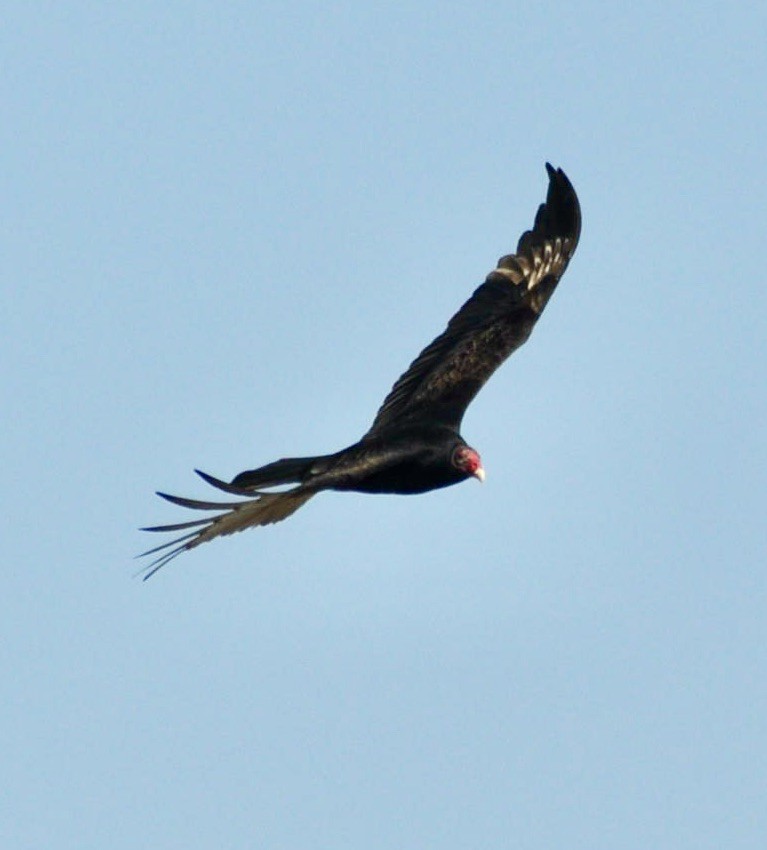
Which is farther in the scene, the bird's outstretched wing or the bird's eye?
the bird's outstretched wing

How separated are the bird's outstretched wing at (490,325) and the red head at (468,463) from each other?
30.2 inches

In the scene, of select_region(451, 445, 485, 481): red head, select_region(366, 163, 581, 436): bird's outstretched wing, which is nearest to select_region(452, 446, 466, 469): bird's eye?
select_region(451, 445, 485, 481): red head

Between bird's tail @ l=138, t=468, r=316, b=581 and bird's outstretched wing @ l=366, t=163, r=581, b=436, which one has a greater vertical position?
bird's outstretched wing @ l=366, t=163, r=581, b=436

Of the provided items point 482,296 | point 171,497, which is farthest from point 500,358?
point 171,497

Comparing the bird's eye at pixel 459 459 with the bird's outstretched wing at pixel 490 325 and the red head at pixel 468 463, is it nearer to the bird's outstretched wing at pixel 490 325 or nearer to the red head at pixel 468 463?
the red head at pixel 468 463

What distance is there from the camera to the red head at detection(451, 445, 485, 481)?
58.1ft

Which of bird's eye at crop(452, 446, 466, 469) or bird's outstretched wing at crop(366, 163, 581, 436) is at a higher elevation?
bird's outstretched wing at crop(366, 163, 581, 436)

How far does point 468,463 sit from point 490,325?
2274 millimetres

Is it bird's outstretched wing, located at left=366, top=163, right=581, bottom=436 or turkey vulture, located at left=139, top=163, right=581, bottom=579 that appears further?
bird's outstretched wing, located at left=366, top=163, right=581, bottom=436

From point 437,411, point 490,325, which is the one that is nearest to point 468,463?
point 437,411

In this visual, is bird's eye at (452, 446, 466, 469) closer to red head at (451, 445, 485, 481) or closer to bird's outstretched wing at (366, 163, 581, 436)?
red head at (451, 445, 485, 481)

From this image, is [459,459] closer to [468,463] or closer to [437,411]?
[468,463]

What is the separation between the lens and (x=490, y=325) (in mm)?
19562

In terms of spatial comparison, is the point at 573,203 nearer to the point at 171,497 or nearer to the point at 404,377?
the point at 404,377
